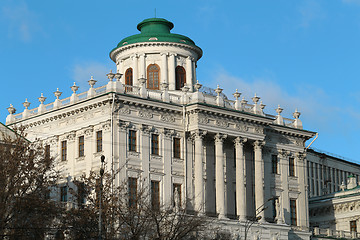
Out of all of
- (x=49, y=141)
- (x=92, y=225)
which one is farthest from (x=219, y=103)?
(x=92, y=225)

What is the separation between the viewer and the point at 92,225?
5400 centimetres

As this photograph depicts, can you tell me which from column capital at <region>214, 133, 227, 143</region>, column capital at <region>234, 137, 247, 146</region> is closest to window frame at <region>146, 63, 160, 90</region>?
column capital at <region>214, 133, 227, 143</region>

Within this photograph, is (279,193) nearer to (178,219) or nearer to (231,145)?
(231,145)

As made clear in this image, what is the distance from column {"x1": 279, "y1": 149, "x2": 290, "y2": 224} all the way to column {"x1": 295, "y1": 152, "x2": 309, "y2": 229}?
1.63 m

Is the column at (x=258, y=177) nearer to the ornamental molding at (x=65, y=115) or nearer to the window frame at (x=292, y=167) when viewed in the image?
the window frame at (x=292, y=167)

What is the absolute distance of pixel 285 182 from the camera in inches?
2992

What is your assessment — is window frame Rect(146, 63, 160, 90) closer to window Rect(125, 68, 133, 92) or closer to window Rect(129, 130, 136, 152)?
window Rect(125, 68, 133, 92)

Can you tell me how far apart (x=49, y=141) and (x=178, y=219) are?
17145 millimetres

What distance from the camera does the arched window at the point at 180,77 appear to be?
74500 mm

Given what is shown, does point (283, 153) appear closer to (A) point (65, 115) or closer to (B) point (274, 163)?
(B) point (274, 163)

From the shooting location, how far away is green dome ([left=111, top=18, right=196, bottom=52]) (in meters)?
74.4

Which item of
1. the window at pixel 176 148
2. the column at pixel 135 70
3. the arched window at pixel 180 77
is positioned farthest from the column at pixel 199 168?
the column at pixel 135 70

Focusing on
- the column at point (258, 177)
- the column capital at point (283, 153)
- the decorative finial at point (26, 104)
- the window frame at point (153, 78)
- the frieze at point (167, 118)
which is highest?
the window frame at point (153, 78)

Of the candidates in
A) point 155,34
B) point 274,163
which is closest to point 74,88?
point 155,34
